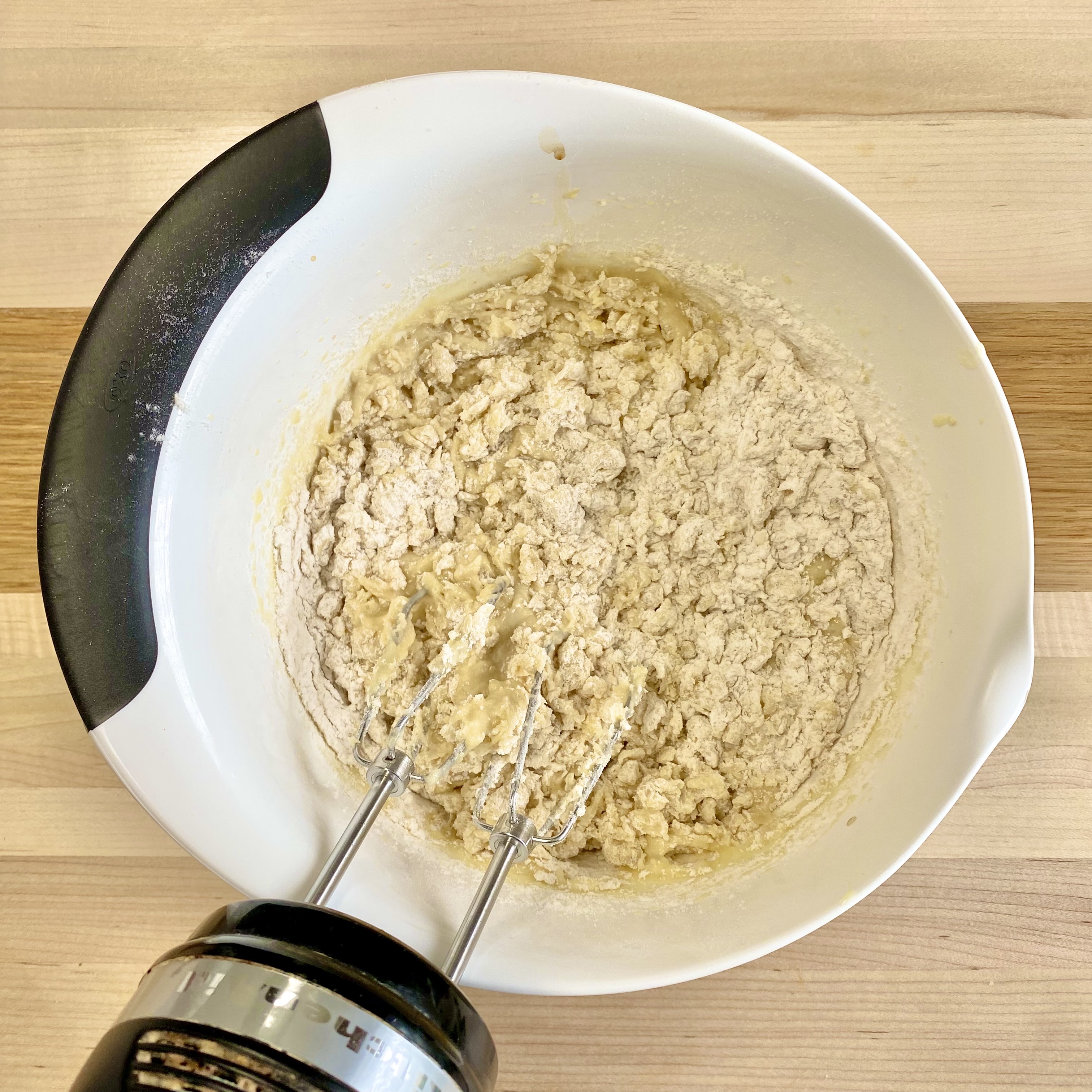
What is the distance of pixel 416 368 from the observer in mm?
912

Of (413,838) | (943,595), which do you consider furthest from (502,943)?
(943,595)

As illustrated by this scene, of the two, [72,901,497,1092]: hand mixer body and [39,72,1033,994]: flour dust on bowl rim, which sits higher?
[39,72,1033,994]: flour dust on bowl rim

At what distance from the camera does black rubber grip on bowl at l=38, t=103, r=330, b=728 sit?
670 mm

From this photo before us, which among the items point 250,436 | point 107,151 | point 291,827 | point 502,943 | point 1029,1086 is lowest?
point 1029,1086

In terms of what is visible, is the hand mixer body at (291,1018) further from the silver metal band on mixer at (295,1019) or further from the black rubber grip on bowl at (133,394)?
the black rubber grip on bowl at (133,394)

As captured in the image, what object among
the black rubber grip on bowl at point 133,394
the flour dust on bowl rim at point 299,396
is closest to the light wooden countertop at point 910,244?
the flour dust on bowl rim at point 299,396

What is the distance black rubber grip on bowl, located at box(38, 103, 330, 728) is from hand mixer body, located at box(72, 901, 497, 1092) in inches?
9.2

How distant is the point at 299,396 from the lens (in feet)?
2.81

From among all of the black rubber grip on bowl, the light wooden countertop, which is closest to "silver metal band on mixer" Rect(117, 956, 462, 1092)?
the black rubber grip on bowl

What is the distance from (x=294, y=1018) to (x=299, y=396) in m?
0.58

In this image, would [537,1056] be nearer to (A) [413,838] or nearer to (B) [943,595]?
(A) [413,838]

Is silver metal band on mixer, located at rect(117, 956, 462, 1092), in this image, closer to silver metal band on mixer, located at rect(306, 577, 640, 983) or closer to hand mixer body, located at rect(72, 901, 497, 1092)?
hand mixer body, located at rect(72, 901, 497, 1092)

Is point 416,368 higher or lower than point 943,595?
higher

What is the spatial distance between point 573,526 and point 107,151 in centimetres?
71
